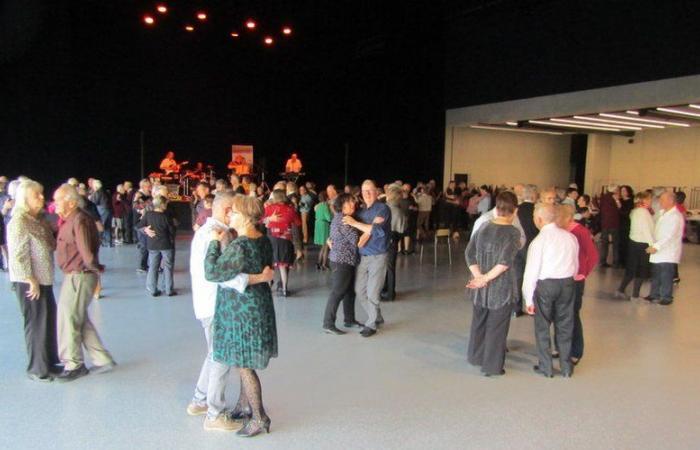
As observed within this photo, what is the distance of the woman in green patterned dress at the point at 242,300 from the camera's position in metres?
2.95

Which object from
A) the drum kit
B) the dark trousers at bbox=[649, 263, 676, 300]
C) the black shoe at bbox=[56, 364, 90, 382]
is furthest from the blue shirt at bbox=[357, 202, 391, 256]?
the drum kit

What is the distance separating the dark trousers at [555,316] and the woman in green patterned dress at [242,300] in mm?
2281

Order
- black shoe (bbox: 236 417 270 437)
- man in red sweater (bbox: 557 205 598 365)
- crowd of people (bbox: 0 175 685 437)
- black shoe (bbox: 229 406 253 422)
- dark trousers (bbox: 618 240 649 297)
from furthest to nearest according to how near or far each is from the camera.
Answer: dark trousers (bbox: 618 240 649 297) → man in red sweater (bbox: 557 205 598 365) → black shoe (bbox: 229 406 253 422) → black shoe (bbox: 236 417 270 437) → crowd of people (bbox: 0 175 685 437)

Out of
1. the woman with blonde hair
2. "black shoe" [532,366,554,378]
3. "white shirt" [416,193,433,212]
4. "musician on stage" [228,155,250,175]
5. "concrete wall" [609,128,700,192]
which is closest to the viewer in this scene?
the woman with blonde hair

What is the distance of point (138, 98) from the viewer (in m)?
14.9

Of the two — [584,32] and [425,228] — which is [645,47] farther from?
[425,228]

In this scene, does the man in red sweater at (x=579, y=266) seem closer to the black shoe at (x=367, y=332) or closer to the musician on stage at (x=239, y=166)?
the black shoe at (x=367, y=332)

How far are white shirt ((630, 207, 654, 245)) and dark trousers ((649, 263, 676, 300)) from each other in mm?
376

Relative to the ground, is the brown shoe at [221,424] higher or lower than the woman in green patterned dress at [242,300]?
lower

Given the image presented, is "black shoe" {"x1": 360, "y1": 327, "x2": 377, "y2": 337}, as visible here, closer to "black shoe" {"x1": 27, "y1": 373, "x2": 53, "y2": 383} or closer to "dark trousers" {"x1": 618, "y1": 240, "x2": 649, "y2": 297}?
"black shoe" {"x1": 27, "y1": 373, "x2": 53, "y2": 383}

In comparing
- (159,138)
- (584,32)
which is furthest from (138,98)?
(584,32)

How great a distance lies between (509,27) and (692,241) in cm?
747

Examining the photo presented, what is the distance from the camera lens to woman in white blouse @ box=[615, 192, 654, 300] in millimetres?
6797

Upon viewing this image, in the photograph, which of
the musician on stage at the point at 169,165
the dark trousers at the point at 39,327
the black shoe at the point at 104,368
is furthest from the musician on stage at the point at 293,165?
the dark trousers at the point at 39,327
